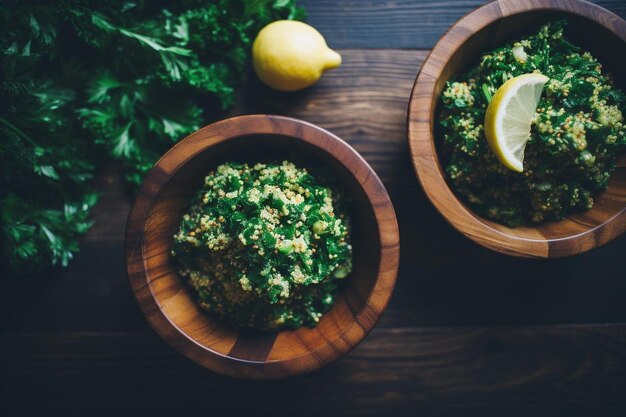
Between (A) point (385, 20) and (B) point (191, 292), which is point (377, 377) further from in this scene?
(A) point (385, 20)

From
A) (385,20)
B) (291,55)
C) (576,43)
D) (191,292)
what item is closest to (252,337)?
(191,292)

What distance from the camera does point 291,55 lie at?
5.01 ft

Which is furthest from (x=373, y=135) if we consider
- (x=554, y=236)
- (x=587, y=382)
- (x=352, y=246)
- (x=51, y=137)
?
(x=587, y=382)

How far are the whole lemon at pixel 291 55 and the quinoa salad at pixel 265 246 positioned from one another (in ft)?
1.08

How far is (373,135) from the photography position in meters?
1.71

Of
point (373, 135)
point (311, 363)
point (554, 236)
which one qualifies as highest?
point (373, 135)

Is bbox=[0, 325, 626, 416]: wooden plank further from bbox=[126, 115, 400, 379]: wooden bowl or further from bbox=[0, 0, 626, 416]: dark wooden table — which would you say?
bbox=[126, 115, 400, 379]: wooden bowl

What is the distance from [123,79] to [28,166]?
0.42 m

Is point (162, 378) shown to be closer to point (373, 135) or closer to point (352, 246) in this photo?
point (352, 246)

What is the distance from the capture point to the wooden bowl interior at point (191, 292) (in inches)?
52.6

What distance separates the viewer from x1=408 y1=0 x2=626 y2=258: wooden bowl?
131 cm

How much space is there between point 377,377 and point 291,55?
1.15 meters

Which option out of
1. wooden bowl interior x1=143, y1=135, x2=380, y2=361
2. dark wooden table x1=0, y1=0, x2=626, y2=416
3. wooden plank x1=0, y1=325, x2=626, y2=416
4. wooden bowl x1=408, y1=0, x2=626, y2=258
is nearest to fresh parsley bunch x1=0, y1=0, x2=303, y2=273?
dark wooden table x1=0, y1=0, x2=626, y2=416

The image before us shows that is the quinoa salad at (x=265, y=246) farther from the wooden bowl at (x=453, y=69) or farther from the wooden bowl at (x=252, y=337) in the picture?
the wooden bowl at (x=453, y=69)
